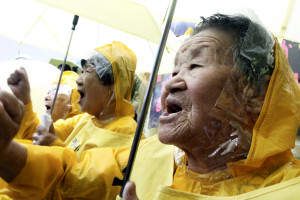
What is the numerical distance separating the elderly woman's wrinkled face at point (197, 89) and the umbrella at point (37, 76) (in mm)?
1208

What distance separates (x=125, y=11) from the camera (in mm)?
1719

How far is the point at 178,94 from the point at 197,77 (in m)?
0.12

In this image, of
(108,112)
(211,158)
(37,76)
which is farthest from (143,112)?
(37,76)

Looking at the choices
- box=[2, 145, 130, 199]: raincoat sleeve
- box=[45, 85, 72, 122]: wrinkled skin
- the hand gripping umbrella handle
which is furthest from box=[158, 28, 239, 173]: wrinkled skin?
box=[45, 85, 72, 122]: wrinkled skin

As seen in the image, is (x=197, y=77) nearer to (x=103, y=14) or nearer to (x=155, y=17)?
(x=155, y=17)

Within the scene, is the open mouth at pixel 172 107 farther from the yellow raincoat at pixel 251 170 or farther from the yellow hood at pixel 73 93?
the yellow hood at pixel 73 93

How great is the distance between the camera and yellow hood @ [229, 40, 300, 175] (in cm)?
104

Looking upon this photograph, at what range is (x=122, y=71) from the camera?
2441mm

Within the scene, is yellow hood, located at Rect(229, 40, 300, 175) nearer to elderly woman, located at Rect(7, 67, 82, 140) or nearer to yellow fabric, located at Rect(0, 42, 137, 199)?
yellow fabric, located at Rect(0, 42, 137, 199)

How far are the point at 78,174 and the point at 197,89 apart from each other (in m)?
0.90

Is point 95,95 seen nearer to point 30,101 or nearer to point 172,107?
point 30,101

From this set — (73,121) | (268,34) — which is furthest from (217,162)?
(73,121)

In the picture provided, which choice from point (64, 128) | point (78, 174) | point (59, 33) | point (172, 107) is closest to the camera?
point (172, 107)

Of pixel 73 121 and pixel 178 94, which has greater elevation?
pixel 178 94
